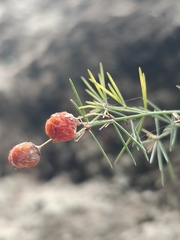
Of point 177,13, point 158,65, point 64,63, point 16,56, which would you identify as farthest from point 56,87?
point 177,13

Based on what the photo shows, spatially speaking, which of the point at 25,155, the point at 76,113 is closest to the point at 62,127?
the point at 25,155

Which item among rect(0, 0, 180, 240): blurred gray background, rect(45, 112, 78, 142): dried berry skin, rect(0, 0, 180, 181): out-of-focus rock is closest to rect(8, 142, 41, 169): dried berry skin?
rect(45, 112, 78, 142): dried berry skin

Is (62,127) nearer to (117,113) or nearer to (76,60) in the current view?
(117,113)

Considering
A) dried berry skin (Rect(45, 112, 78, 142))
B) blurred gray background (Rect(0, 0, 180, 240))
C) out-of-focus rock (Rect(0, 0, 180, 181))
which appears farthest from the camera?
out-of-focus rock (Rect(0, 0, 180, 181))

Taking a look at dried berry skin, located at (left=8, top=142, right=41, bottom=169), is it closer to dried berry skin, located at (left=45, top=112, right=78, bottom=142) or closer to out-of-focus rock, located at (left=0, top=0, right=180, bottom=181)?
dried berry skin, located at (left=45, top=112, right=78, bottom=142)

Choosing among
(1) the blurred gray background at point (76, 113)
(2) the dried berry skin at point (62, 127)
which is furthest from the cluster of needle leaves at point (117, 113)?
(1) the blurred gray background at point (76, 113)

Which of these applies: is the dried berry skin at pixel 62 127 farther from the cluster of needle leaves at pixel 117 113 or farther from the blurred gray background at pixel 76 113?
the blurred gray background at pixel 76 113
